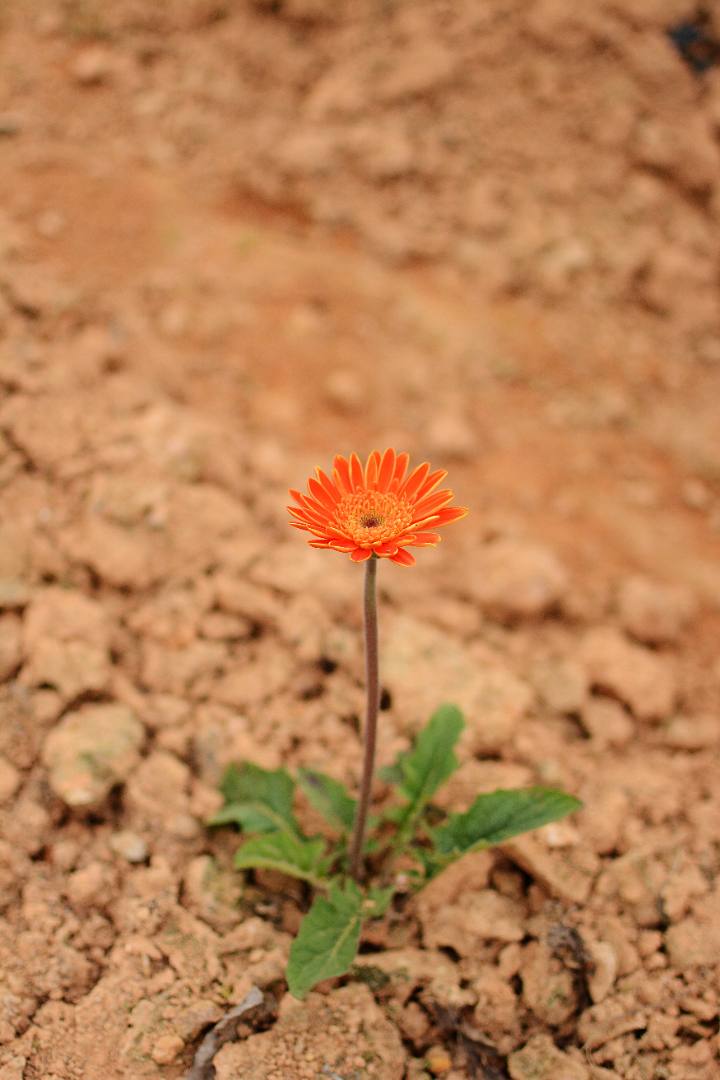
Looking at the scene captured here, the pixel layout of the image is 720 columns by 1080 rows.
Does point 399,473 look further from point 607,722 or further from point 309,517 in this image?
point 607,722

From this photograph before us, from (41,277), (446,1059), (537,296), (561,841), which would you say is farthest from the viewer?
(537,296)

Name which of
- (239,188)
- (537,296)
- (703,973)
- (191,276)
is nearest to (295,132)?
(239,188)

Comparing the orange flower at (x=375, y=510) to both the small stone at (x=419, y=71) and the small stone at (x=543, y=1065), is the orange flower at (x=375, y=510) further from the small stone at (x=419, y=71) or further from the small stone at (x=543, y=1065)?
the small stone at (x=419, y=71)

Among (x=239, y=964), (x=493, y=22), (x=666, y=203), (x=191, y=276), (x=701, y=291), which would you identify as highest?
(x=493, y=22)

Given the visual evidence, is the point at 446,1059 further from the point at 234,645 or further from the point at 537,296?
the point at 537,296

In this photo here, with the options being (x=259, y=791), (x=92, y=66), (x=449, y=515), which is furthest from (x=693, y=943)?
(x=92, y=66)

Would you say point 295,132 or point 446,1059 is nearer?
point 446,1059

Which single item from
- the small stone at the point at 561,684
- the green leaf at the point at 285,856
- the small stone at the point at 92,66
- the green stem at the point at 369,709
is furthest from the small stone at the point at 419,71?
the green leaf at the point at 285,856
